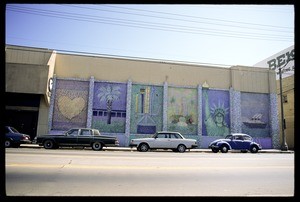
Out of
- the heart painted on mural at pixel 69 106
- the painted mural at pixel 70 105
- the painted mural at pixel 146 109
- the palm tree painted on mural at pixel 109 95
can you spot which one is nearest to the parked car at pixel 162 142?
the painted mural at pixel 146 109

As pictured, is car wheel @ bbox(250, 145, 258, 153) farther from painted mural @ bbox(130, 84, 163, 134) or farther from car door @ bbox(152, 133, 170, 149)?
painted mural @ bbox(130, 84, 163, 134)

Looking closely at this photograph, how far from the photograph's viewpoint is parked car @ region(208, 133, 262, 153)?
18.7 m

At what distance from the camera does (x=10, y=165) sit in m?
7.99

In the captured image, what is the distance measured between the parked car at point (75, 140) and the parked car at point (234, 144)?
7.97m

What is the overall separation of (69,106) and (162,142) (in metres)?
10.5

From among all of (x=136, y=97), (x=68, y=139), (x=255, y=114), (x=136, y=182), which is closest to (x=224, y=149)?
(x=255, y=114)

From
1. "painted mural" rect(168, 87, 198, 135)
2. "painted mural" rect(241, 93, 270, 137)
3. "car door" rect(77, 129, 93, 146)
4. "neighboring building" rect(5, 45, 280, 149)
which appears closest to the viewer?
"car door" rect(77, 129, 93, 146)

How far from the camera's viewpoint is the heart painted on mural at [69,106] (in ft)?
73.9

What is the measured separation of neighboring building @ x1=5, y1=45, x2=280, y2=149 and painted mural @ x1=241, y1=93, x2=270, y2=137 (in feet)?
0.35

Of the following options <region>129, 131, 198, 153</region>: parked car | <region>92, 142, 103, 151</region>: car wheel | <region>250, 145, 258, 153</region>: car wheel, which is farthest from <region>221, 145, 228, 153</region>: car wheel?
<region>92, 142, 103, 151</region>: car wheel

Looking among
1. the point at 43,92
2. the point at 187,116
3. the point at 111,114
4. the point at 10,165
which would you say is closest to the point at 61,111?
the point at 43,92

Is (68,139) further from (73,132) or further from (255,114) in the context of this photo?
(255,114)
